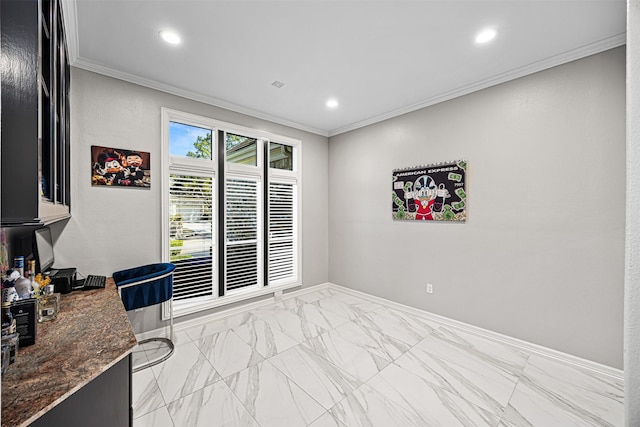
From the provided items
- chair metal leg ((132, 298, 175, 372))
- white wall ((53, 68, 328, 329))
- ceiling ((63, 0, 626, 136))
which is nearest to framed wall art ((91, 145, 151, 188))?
white wall ((53, 68, 328, 329))

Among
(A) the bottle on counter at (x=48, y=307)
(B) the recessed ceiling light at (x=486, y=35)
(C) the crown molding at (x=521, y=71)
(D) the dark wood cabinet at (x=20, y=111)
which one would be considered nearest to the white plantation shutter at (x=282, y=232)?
(C) the crown molding at (x=521, y=71)

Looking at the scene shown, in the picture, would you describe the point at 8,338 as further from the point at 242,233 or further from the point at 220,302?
the point at 242,233

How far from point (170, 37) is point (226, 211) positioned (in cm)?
197

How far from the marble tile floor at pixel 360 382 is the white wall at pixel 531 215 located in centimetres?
40

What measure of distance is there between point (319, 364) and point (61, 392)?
76.2 inches

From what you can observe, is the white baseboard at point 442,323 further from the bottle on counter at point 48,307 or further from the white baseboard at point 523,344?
the bottle on counter at point 48,307

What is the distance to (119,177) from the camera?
9.03ft

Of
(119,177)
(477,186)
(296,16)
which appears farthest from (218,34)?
(477,186)

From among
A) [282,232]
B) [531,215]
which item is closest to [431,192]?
[531,215]

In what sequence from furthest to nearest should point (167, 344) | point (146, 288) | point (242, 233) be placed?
point (242, 233)
point (167, 344)
point (146, 288)

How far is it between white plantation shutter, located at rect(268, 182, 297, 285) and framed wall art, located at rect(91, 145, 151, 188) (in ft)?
5.42

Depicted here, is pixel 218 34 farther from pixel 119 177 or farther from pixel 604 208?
pixel 604 208

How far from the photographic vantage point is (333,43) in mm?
2316

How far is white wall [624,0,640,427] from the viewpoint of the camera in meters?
0.70
